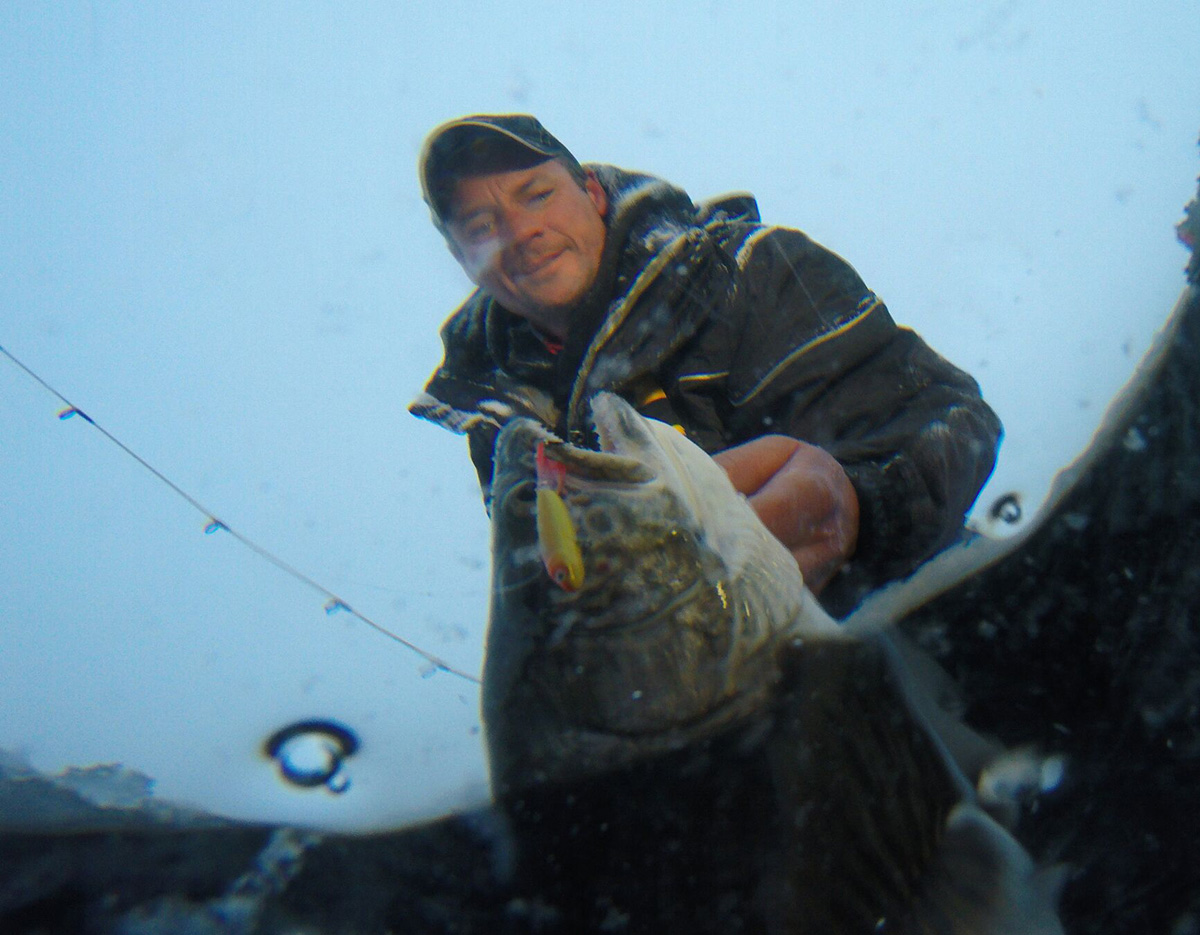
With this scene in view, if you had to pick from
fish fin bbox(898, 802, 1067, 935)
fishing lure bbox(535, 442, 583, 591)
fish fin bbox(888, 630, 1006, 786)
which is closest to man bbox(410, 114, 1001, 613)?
fish fin bbox(888, 630, 1006, 786)

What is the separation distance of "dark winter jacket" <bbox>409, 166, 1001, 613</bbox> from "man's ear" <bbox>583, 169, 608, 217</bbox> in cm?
2

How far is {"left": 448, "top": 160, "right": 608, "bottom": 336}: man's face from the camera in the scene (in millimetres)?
1760

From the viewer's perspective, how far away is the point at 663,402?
1.75 meters

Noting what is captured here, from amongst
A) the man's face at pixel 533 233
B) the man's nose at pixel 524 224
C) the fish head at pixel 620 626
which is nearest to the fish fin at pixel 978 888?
the fish head at pixel 620 626

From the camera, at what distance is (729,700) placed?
81 cm

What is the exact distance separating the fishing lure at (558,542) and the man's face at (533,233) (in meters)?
1.12

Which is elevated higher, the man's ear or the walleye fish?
the man's ear

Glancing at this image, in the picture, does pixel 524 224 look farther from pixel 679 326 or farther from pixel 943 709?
pixel 943 709

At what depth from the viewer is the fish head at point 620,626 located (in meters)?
0.79

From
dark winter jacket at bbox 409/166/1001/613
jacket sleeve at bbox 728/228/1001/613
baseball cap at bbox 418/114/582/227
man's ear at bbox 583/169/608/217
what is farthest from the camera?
man's ear at bbox 583/169/608/217

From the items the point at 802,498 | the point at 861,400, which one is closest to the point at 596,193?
the point at 861,400

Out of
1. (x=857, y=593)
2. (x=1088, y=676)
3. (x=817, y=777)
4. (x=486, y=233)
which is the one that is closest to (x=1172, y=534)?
(x=1088, y=676)

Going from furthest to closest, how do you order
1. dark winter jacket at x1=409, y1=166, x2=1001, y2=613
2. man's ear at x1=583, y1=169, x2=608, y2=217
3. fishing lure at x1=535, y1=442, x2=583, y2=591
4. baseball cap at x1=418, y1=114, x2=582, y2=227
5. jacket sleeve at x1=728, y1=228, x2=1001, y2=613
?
man's ear at x1=583, y1=169, x2=608, y2=217, baseball cap at x1=418, y1=114, x2=582, y2=227, dark winter jacket at x1=409, y1=166, x2=1001, y2=613, jacket sleeve at x1=728, y1=228, x2=1001, y2=613, fishing lure at x1=535, y1=442, x2=583, y2=591

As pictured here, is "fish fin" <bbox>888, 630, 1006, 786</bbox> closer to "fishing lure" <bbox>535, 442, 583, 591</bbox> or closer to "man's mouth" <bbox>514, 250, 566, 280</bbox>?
"fishing lure" <bbox>535, 442, 583, 591</bbox>
